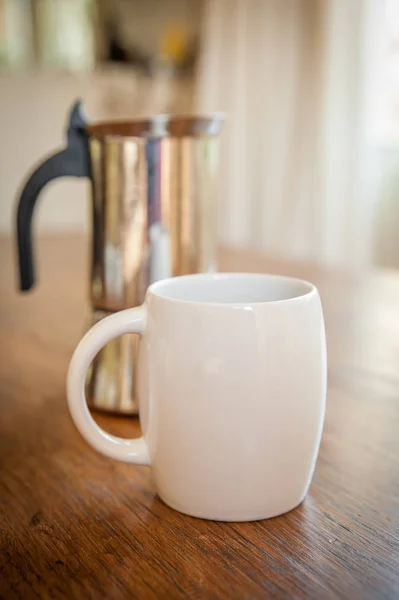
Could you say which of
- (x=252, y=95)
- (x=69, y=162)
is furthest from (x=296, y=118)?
(x=69, y=162)

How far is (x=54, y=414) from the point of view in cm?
52

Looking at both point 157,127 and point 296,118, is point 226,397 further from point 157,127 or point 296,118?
point 296,118

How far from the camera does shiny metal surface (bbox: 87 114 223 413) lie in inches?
19.2

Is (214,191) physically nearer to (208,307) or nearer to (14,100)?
(208,307)

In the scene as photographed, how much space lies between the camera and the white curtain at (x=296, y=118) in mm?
2326

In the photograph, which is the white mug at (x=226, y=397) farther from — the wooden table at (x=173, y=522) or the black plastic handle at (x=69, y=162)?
the black plastic handle at (x=69, y=162)

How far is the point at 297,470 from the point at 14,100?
270cm

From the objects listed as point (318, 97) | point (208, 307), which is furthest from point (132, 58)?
point (208, 307)

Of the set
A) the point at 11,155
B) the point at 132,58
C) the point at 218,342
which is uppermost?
the point at 132,58

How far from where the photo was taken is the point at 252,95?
110 inches

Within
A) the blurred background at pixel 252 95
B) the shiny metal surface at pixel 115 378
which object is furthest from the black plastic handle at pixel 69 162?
the blurred background at pixel 252 95

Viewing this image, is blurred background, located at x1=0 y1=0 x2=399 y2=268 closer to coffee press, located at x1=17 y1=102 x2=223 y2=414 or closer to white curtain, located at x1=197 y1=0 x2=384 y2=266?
white curtain, located at x1=197 y1=0 x2=384 y2=266

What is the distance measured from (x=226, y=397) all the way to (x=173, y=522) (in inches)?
3.1

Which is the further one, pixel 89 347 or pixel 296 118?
pixel 296 118
